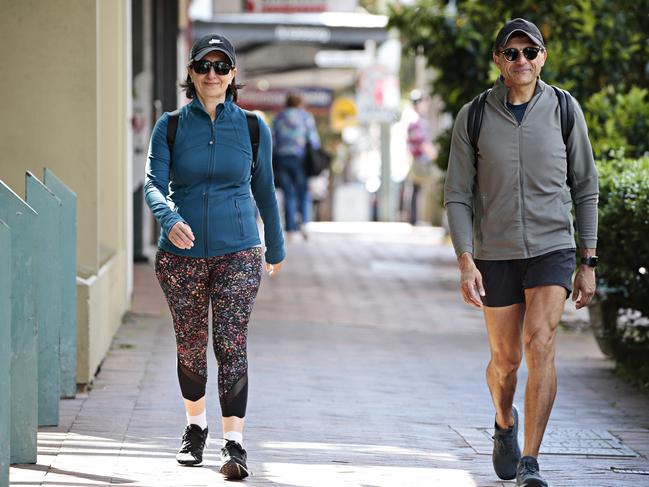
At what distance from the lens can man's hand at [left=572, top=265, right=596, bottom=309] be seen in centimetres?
634

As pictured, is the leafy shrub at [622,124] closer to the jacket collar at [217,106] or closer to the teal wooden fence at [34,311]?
the teal wooden fence at [34,311]

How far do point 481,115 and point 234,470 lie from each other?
180 cm

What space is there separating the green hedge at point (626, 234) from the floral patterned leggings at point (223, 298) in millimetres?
3022

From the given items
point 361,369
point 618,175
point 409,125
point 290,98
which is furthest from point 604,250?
point 409,125

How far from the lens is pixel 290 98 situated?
20.8m

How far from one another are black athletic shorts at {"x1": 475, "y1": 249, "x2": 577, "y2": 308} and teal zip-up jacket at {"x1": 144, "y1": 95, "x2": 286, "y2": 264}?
1.01 m

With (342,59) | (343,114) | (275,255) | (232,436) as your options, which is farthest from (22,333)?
(343,114)

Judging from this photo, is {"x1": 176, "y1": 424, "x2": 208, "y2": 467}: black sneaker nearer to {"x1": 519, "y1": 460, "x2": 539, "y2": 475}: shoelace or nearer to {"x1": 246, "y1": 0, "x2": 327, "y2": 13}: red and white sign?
{"x1": 519, "y1": 460, "x2": 539, "y2": 475}: shoelace

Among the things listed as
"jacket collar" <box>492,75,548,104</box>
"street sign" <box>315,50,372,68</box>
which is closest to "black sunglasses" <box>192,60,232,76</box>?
"jacket collar" <box>492,75,548,104</box>

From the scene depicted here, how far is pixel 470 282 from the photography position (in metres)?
6.26

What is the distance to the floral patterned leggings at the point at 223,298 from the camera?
21.4 feet

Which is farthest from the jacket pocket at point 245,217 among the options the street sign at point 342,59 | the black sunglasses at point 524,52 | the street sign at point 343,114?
the street sign at point 343,114

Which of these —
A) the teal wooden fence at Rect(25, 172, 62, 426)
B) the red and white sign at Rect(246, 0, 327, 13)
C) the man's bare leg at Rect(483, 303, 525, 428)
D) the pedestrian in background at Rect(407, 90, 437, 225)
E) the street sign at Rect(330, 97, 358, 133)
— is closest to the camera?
the man's bare leg at Rect(483, 303, 525, 428)

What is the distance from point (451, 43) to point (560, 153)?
8.02 metres
